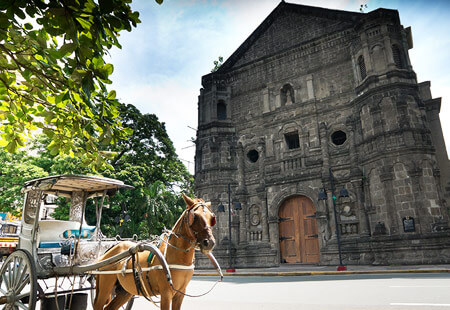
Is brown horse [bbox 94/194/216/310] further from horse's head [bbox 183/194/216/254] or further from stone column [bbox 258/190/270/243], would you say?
stone column [bbox 258/190/270/243]

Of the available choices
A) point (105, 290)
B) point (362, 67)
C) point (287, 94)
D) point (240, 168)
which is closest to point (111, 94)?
point (105, 290)

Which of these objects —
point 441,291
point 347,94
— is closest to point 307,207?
point 347,94

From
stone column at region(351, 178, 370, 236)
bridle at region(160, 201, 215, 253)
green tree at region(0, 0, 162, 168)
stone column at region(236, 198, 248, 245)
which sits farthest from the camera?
stone column at region(236, 198, 248, 245)

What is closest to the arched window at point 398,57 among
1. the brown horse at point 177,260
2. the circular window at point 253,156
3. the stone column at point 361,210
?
the stone column at point 361,210

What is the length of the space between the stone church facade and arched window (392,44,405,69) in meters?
0.09

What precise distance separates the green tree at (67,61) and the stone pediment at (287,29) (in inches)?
686

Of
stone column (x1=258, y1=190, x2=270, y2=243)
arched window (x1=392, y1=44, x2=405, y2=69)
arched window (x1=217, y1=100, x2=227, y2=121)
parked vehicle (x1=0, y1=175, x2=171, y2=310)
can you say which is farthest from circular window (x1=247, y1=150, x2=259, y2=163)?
parked vehicle (x1=0, y1=175, x2=171, y2=310)

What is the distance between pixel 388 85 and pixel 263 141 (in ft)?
24.4

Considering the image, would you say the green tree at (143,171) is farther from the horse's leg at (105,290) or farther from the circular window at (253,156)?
the horse's leg at (105,290)

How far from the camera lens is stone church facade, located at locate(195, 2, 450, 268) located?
1385 centimetres

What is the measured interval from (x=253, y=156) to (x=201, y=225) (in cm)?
1620

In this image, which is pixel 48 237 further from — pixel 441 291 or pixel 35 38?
pixel 441 291

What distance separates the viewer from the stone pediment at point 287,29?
18.4 metres

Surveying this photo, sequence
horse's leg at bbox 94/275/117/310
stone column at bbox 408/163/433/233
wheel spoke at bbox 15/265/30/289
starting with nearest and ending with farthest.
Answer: horse's leg at bbox 94/275/117/310, wheel spoke at bbox 15/265/30/289, stone column at bbox 408/163/433/233
